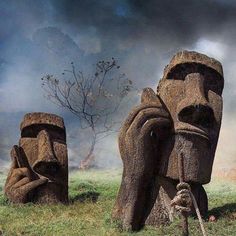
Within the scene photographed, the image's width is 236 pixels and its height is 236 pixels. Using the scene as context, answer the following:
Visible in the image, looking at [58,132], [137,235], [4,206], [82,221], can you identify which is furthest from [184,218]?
[58,132]

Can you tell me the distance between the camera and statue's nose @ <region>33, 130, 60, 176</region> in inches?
543

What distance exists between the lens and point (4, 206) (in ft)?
43.7

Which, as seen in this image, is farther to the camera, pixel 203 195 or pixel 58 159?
pixel 58 159

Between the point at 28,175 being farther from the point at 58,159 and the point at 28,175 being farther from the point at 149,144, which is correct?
the point at 149,144

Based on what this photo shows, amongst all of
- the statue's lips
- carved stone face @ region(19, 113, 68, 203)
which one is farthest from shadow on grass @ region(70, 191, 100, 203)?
the statue's lips

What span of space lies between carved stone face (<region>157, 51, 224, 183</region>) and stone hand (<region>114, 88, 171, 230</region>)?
229 mm

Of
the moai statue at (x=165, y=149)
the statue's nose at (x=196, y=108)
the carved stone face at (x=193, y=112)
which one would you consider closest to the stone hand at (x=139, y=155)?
the moai statue at (x=165, y=149)

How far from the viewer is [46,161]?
1377 centimetres

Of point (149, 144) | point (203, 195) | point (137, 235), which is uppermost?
point (149, 144)

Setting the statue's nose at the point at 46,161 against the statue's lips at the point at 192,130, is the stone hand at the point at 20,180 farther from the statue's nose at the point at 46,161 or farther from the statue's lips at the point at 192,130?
the statue's lips at the point at 192,130

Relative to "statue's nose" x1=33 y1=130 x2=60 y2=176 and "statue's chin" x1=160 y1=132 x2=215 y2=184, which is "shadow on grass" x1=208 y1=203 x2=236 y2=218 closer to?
"statue's chin" x1=160 y1=132 x2=215 y2=184

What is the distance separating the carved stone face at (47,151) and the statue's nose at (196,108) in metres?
5.41

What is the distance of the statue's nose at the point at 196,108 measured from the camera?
30.0 feet

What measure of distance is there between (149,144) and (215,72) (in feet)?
6.11
